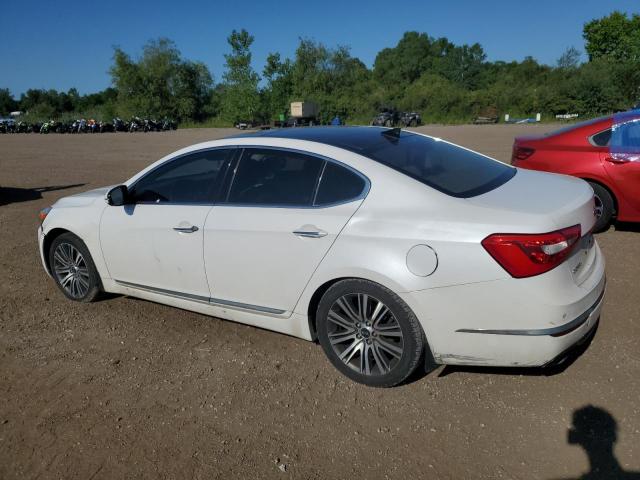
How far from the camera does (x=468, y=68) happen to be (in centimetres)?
10144

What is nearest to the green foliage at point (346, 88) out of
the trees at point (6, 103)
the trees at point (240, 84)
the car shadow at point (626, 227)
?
the trees at point (240, 84)

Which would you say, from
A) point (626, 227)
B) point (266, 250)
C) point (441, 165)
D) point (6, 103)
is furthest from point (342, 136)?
point (6, 103)

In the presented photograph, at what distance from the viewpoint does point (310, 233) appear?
10.1 feet

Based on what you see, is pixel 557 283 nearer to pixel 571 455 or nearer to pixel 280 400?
pixel 571 455

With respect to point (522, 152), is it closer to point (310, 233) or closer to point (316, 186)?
point (316, 186)

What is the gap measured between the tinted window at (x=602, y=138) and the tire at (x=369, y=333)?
A: 4.44m

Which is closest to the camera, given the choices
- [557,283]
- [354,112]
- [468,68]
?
[557,283]

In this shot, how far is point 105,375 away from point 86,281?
1.37m

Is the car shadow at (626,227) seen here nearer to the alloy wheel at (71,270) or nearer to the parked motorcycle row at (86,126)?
the alloy wheel at (71,270)

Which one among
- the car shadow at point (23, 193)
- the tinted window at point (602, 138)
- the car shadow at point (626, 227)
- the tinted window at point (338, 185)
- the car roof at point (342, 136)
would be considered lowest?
the car shadow at point (626, 227)

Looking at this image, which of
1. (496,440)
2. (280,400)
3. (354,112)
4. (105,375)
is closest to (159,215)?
(105,375)

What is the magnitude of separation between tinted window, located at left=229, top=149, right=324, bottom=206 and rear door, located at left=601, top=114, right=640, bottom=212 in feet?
13.8

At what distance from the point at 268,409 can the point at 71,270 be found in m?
2.65

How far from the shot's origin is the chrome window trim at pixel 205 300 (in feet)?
11.2
